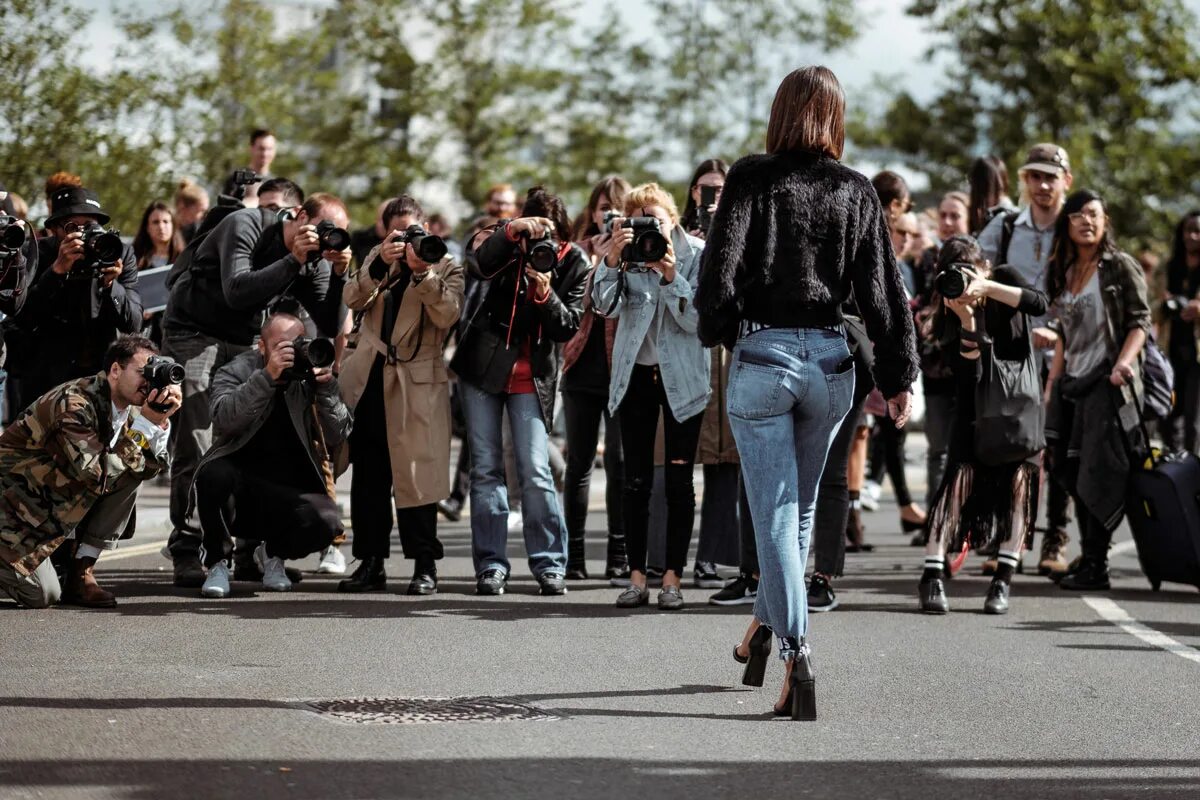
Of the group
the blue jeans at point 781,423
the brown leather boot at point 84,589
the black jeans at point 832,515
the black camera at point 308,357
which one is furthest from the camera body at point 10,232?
the blue jeans at point 781,423

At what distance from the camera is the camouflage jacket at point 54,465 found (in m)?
8.54

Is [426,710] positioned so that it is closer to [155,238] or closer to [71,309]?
[71,309]

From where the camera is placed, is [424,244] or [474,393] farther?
[474,393]

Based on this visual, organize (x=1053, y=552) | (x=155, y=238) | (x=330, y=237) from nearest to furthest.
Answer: (x=330, y=237)
(x=1053, y=552)
(x=155, y=238)

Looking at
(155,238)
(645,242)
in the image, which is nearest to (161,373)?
(645,242)

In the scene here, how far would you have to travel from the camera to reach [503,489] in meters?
9.89

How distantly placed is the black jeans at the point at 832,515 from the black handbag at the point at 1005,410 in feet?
2.27

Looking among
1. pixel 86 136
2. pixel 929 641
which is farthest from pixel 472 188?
pixel 929 641

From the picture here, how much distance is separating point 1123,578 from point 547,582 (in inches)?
155

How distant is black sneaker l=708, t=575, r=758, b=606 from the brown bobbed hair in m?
3.43

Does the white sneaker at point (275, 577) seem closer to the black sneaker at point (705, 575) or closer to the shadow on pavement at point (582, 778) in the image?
the black sneaker at point (705, 575)

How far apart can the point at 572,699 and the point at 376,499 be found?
3.26 metres

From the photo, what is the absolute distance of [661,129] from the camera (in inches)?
1582

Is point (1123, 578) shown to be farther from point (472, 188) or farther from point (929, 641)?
point (472, 188)
